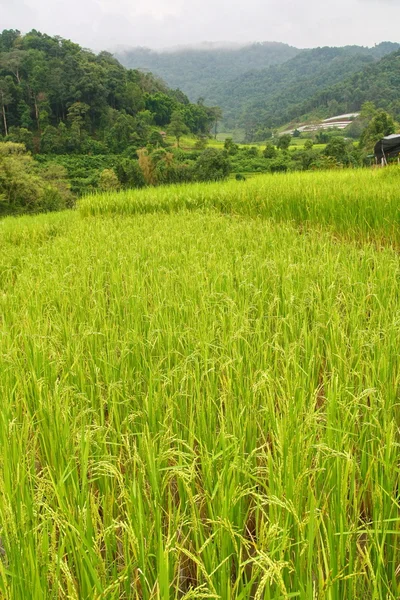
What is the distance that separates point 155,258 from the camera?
3980mm

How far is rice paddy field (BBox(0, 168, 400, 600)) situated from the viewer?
964 millimetres

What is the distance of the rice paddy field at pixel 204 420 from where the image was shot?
0.96 meters

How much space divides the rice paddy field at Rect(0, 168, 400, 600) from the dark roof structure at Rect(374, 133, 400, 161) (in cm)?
1026

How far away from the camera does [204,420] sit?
4.73ft

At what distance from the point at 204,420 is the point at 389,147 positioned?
15.4 metres

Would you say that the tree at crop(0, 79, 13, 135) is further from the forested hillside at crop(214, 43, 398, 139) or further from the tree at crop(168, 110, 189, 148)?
the forested hillside at crop(214, 43, 398, 139)

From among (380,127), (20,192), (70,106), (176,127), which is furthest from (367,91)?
(20,192)

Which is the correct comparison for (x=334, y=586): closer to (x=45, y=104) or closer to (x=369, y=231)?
(x=369, y=231)

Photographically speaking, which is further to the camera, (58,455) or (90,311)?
(90,311)

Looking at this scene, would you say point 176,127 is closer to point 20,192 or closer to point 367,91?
point 20,192

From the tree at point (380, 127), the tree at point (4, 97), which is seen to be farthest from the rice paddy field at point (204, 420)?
the tree at point (4, 97)

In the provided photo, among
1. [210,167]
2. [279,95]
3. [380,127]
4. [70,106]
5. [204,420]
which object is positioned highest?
[279,95]

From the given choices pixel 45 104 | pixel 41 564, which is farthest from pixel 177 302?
pixel 45 104

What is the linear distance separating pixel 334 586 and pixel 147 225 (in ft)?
18.3
